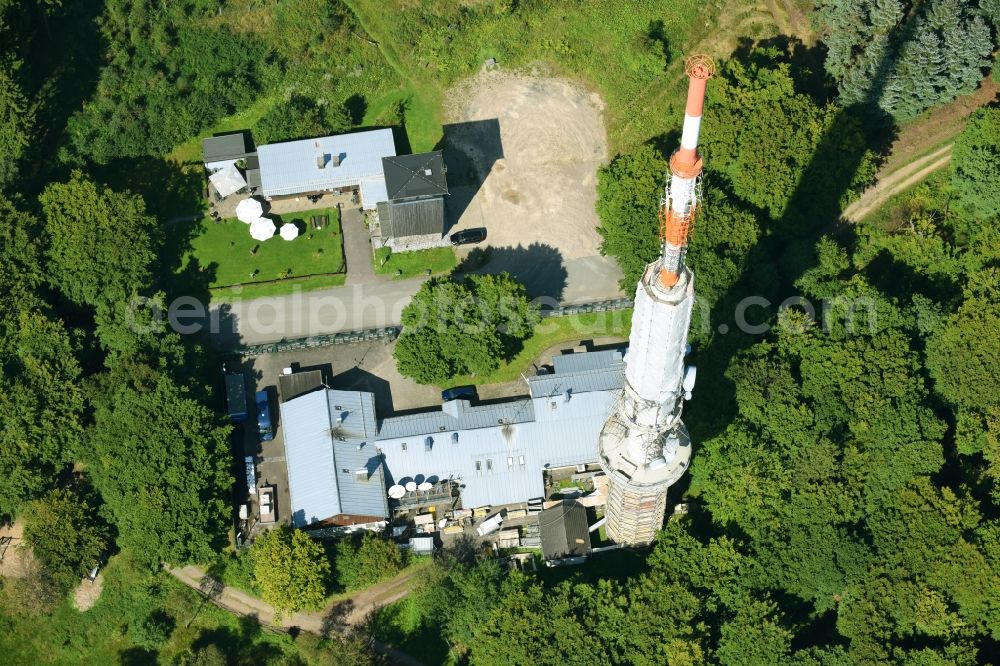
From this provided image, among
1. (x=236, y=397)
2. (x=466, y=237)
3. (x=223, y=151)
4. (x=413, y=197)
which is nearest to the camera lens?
(x=236, y=397)

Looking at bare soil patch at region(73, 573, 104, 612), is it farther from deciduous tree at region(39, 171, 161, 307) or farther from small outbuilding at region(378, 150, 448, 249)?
small outbuilding at region(378, 150, 448, 249)

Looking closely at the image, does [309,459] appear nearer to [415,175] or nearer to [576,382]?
[576,382]

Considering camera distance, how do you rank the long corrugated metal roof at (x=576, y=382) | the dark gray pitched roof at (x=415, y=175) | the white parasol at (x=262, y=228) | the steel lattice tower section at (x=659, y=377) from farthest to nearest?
1. the white parasol at (x=262, y=228)
2. the dark gray pitched roof at (x=415, y=175)
3. the long corrugated metal roof at (x=576, y=382)
4. the steel lattice tower section at (x=659, y=377)

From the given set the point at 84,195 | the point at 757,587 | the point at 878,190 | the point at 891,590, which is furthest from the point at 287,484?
the point at 878,190

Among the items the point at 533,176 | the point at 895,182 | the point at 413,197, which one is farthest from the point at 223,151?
the point at 895,182

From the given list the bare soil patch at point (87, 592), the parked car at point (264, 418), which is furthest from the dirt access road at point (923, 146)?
the bare soil patch at point (87, 592)

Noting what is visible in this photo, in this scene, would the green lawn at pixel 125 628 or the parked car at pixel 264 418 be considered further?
the parked car at pixel 264 418

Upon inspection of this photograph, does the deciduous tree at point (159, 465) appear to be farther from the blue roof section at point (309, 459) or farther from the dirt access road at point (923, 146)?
the dirt access road at point (923, 146)
